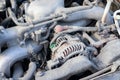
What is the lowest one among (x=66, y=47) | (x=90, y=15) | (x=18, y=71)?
(x=18, y=71)

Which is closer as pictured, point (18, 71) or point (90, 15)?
point (18, 71)

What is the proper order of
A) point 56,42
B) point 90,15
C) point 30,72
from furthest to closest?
point 90,15 < point 56,42 < point 30,72

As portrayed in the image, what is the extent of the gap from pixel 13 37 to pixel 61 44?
0.29 metres

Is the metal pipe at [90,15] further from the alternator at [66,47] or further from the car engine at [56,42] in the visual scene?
the alternator at [66,47]

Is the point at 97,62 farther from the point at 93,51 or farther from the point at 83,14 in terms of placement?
the point at 83,14

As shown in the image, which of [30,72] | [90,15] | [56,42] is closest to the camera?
[30,72]

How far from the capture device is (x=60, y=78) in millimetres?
1640

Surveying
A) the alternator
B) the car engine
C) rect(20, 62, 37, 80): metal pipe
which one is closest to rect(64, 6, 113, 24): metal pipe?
the car engine

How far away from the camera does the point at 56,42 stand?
73.4 inches

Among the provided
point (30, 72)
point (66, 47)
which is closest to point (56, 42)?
point (66, 47)

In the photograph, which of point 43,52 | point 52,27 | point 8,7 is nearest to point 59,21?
point 52,27

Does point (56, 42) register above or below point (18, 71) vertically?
above

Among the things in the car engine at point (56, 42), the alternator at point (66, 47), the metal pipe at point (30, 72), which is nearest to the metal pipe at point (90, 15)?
the car engine at point (56, 42)

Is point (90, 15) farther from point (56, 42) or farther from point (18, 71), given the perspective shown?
point (18, 71)
